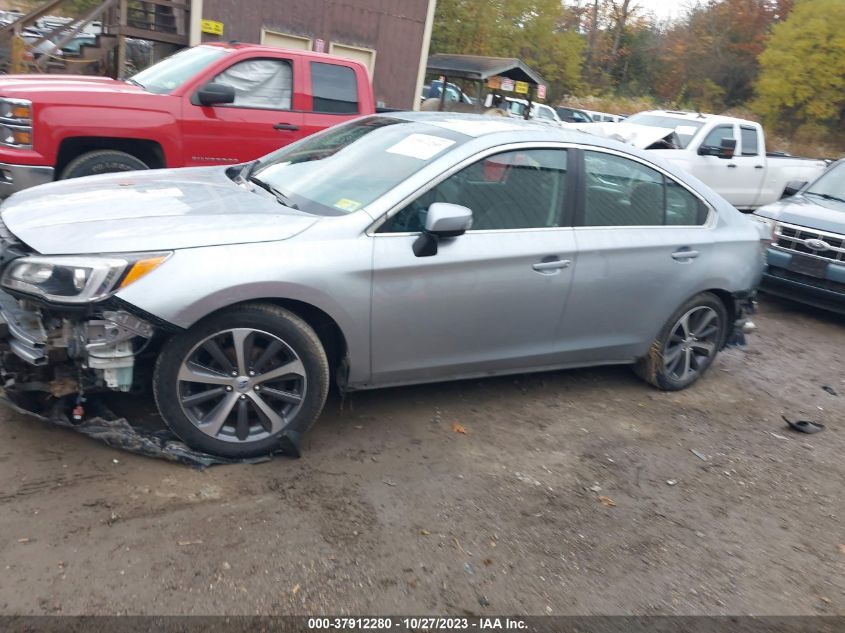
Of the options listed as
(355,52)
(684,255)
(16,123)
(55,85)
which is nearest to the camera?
(684,255)

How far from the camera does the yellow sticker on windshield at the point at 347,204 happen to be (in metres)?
4.03

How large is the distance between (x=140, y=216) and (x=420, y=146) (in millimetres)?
1603

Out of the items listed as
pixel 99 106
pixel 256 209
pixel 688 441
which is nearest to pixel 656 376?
pixel 688 441

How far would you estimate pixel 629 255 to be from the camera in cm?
480

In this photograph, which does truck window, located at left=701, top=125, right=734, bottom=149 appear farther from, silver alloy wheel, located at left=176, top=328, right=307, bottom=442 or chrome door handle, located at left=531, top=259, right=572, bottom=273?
silver alloy wheel, located at left=176, top=328, right=307, bottom=442

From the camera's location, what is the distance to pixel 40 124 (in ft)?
21.0

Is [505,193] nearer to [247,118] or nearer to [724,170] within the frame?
[247,118]

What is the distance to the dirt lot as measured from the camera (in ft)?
9.77

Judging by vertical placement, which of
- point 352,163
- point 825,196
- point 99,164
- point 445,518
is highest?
point 352,163

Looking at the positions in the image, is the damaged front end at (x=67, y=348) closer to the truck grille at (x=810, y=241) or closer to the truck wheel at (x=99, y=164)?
the truck wheel at (x=99, y=164)

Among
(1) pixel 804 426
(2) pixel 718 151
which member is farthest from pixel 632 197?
(2) pixel 718 151

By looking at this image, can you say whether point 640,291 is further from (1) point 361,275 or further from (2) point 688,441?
(1) point 361,275

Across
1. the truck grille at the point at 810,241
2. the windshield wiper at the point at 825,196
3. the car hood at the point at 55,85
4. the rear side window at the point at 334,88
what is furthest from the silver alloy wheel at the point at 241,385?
the windshield wiper at the point at 825,196

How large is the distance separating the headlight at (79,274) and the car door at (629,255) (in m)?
2.45
